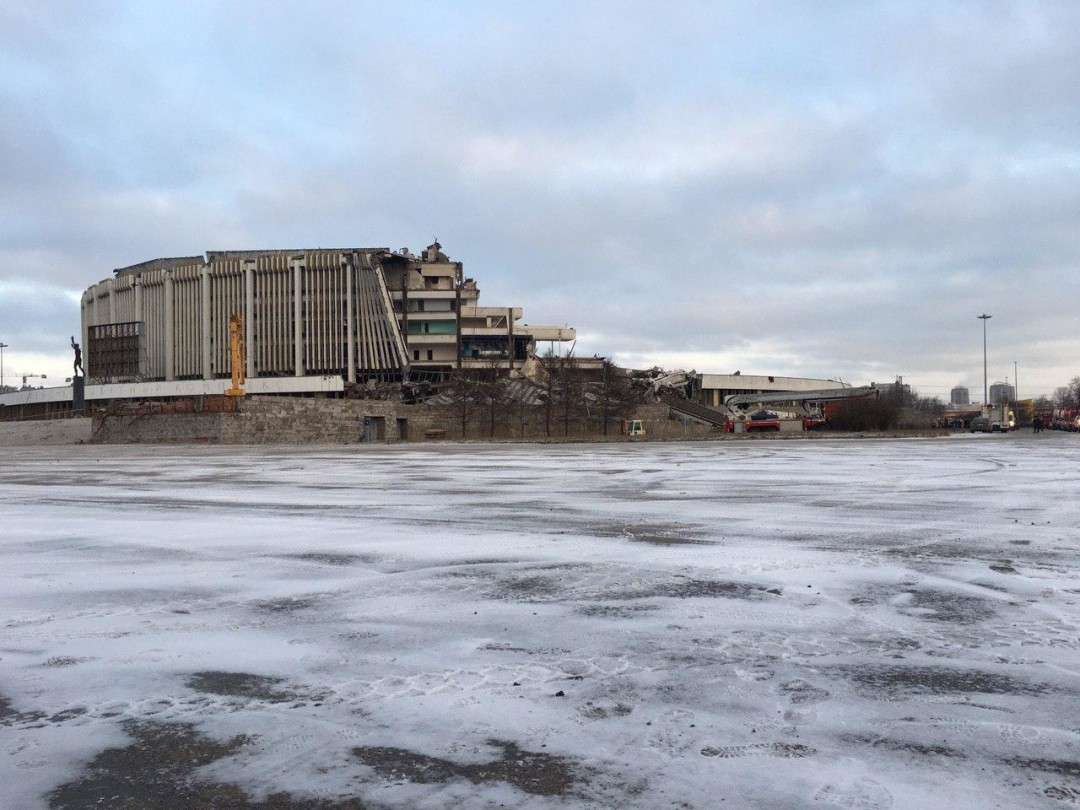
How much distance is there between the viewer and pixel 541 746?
3895 millimetres

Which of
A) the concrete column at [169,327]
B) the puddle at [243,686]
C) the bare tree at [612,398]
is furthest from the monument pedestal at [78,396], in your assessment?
the puddle at [243,686]

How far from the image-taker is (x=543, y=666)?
5.06 meters

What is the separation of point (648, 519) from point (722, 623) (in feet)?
19.8

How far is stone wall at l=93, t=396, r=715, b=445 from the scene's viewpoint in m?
65.8

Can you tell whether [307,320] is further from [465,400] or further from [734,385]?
[734,385]

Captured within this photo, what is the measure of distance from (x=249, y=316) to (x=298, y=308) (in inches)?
250

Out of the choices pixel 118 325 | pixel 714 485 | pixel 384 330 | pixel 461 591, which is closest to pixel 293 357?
pixel 384 330

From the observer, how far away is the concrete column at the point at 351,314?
326ft

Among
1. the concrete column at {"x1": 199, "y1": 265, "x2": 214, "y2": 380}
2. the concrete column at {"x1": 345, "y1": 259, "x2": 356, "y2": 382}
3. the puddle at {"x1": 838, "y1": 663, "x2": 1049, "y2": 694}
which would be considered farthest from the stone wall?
the puddle at {"x1": 838, "y1": 663, "x2": 1049, "y2": 694}

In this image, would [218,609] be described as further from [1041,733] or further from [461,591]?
[1041,733]

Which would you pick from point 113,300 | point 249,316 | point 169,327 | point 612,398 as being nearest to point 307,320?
point 249,316

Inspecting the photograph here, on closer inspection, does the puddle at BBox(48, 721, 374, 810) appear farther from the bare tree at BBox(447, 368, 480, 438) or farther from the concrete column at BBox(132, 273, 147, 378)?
the concrete column at BBox(132, 273, 147, 378)

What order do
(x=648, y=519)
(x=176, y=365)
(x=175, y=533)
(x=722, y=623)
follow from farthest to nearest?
1. (x=176, y=365)
2. (x=648, y=519)
3. (x=175, y=533)
4. (x=722, y=623)

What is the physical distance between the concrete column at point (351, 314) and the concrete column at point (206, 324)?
680 inches
